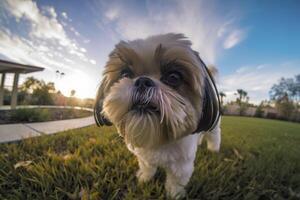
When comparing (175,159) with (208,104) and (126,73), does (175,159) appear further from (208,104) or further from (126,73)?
(126,73)

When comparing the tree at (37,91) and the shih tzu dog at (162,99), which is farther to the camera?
the tree at (37,91)

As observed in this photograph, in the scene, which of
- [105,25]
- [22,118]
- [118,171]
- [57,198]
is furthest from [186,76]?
[22,118]

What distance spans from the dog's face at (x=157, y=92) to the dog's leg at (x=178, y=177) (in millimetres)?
358

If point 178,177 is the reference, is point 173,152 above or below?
above

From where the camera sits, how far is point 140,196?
1412 millimetres

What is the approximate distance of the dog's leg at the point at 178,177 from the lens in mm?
1402

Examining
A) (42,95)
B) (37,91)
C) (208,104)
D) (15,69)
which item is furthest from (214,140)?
(37,91)

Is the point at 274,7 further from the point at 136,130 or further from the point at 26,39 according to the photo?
the point at 26,39

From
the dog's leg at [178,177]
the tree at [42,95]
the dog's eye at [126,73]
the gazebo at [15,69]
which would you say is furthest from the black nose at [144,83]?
the tree at [42,95]

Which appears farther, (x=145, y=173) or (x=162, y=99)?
(x=145, y=173)

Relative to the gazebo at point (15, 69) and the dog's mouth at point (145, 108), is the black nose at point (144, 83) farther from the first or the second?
the gazebo at point (15, 69)

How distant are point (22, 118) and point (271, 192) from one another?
5.19 meters

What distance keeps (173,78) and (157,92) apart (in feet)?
0.81

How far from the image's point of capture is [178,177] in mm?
1425
